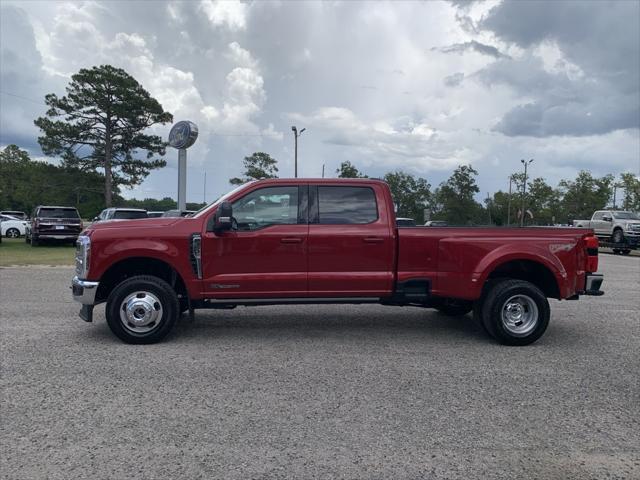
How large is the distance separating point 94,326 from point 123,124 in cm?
3747

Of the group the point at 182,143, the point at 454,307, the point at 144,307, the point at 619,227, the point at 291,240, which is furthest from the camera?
the point at 619,227

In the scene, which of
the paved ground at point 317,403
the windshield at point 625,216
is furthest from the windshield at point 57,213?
the windshield at point 625,216

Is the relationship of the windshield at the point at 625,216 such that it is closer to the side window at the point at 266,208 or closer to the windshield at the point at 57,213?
the side window at the point at 266,208

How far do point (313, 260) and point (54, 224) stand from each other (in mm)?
18556

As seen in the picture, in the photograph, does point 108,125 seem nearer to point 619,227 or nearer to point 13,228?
point 13,228

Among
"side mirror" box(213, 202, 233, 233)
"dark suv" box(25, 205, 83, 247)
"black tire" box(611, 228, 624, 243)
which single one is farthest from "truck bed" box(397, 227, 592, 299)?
"black tire" box(611, 228, 624, 243)

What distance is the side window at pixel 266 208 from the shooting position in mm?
5867

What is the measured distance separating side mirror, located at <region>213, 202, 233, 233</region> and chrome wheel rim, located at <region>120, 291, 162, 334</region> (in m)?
1.07

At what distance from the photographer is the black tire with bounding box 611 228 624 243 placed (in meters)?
25.8

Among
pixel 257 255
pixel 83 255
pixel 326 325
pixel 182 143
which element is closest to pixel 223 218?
pixel 257 255

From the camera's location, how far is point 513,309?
597 cm

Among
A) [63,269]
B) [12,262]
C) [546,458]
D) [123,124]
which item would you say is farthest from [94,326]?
[123,124]

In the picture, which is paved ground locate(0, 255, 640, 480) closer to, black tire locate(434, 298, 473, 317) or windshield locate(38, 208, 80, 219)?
black tire locate(434, 298, 473, 317)

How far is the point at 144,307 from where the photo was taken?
5.70 meters
